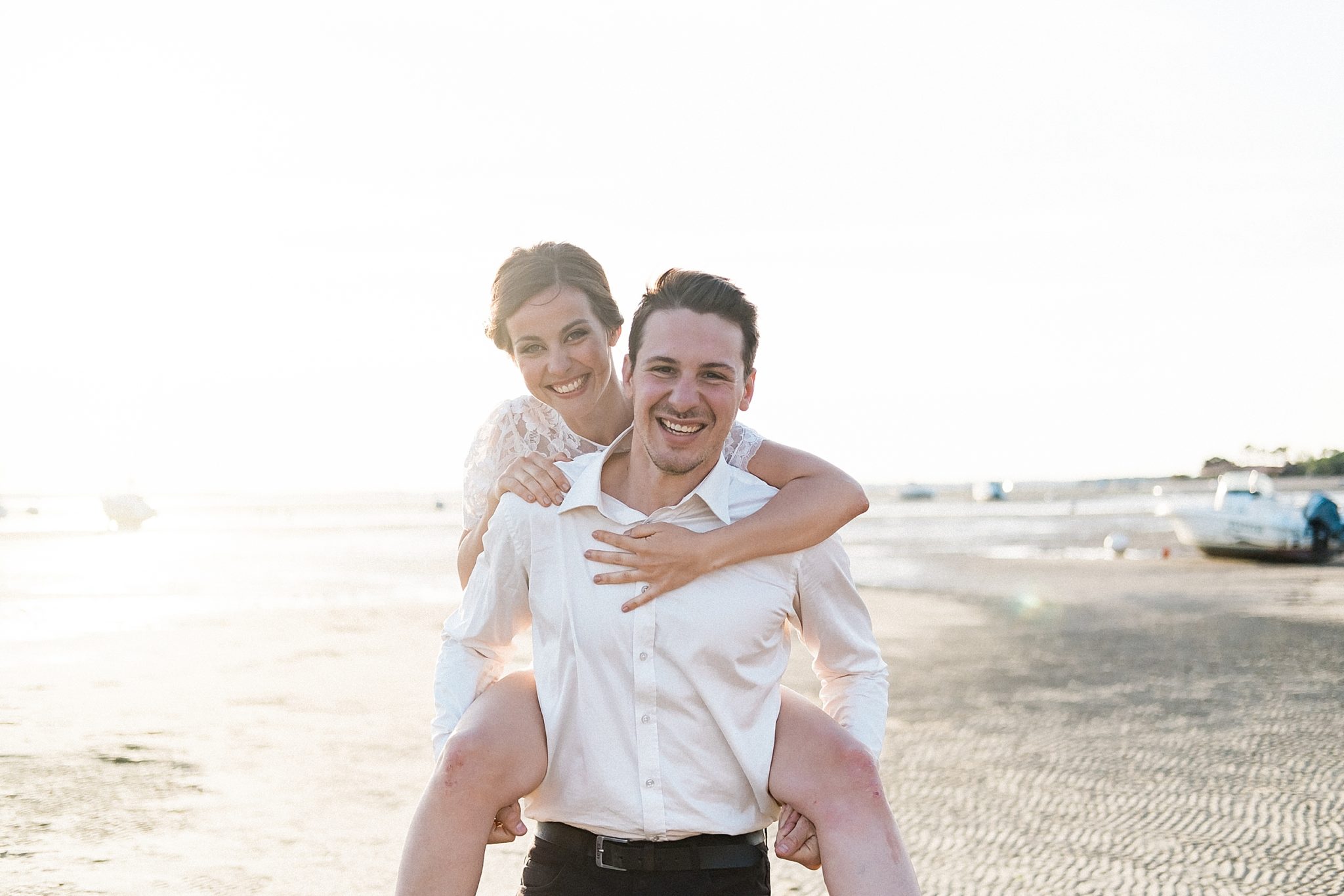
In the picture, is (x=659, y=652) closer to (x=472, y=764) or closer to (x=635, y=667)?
(x=635, y=667)

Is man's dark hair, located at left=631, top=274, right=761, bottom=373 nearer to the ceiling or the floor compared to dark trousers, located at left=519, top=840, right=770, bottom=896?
nearer to the ceiling

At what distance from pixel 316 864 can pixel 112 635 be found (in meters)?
Answer: 9.63

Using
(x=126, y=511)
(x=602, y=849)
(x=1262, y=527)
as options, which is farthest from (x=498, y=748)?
(x=126, y=511)

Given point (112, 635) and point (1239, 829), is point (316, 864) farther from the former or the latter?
point (112, 635)

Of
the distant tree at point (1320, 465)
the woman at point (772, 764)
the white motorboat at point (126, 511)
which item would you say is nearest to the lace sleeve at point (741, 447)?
the woman at point (772, 764)

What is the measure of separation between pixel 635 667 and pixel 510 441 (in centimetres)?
150

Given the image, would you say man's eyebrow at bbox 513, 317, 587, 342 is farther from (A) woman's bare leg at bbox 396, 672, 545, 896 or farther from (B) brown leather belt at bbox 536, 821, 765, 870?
(B) brown leather belt at bbox 536, 821, 765, 870

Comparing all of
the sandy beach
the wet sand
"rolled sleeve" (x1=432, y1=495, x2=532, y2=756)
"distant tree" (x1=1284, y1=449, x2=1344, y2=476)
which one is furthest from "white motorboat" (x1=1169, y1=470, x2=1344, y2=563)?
"distant tree" (x1=1284, y1=449, x2=1344, y2=476)

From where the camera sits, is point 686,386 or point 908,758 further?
point 908,758

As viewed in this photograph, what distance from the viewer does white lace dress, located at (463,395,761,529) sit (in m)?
4.01

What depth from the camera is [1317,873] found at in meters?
6.16

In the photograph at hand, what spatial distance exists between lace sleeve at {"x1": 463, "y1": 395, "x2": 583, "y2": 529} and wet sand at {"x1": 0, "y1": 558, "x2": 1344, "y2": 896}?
9.68 feet

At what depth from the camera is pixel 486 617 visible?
306 cm

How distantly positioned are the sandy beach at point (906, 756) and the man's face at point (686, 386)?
3.89 m
